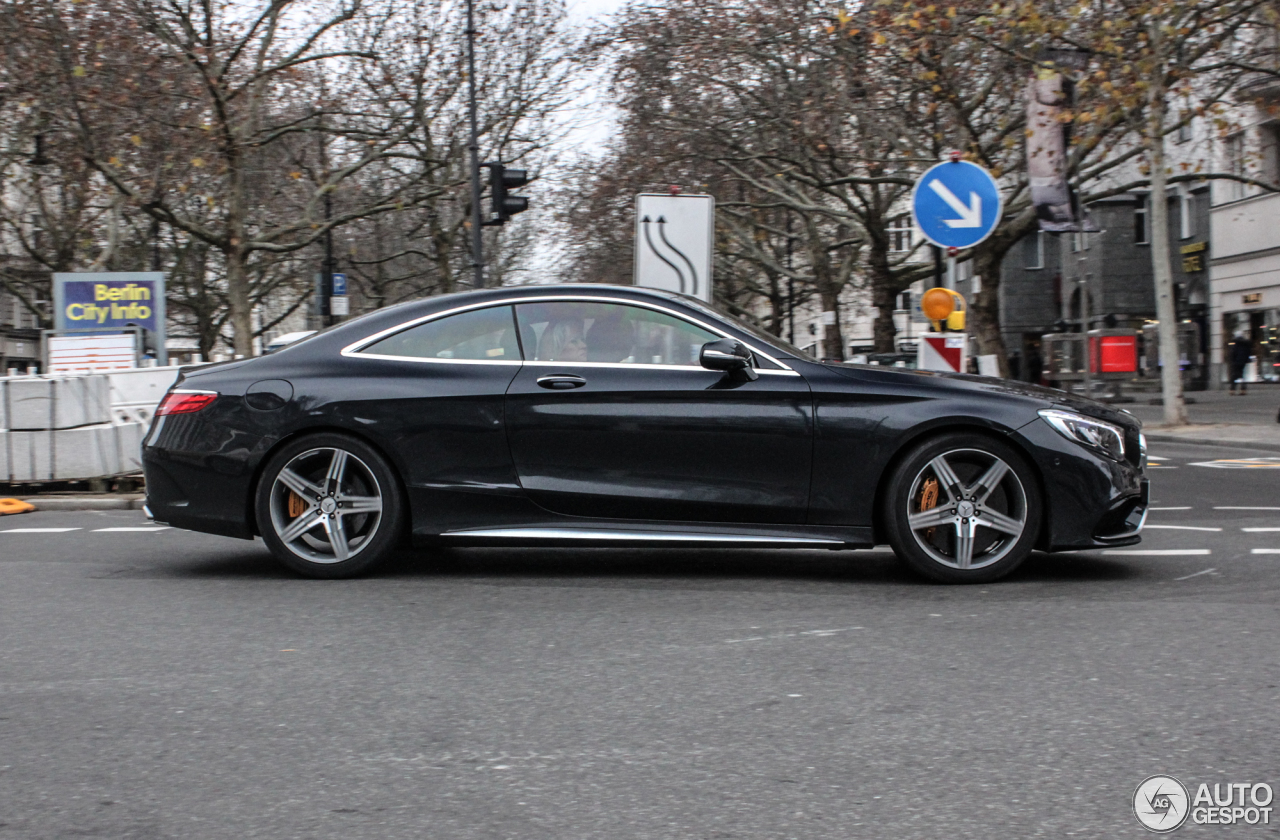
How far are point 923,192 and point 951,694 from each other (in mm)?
7376

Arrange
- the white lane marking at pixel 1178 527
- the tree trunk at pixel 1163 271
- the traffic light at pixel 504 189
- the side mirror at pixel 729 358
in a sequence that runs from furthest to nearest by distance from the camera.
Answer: the tree trunk at pixel 1163 271 → the traffic light at pixel 504 189 → the white lane marking at pixel 1178 527 → the side mirror at pixel 729 358

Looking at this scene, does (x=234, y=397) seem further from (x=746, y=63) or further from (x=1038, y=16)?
(x=746, y=63)

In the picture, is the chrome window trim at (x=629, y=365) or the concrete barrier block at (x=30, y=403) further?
the concrete barrier block at (x=30, y=403)

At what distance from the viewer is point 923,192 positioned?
11.4m

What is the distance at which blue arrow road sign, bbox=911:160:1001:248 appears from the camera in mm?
11375

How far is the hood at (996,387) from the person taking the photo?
6.81m

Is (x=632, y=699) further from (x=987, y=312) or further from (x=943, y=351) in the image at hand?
(x=987, y=312)

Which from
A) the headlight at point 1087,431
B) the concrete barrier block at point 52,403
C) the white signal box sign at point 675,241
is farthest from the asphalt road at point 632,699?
the white signal box sign at point 675,241

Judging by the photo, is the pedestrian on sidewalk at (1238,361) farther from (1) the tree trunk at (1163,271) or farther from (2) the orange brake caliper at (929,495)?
(2) the orange brake caliper at (929,495)

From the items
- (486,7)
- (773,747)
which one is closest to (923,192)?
(773,747)

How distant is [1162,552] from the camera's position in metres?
7.74
